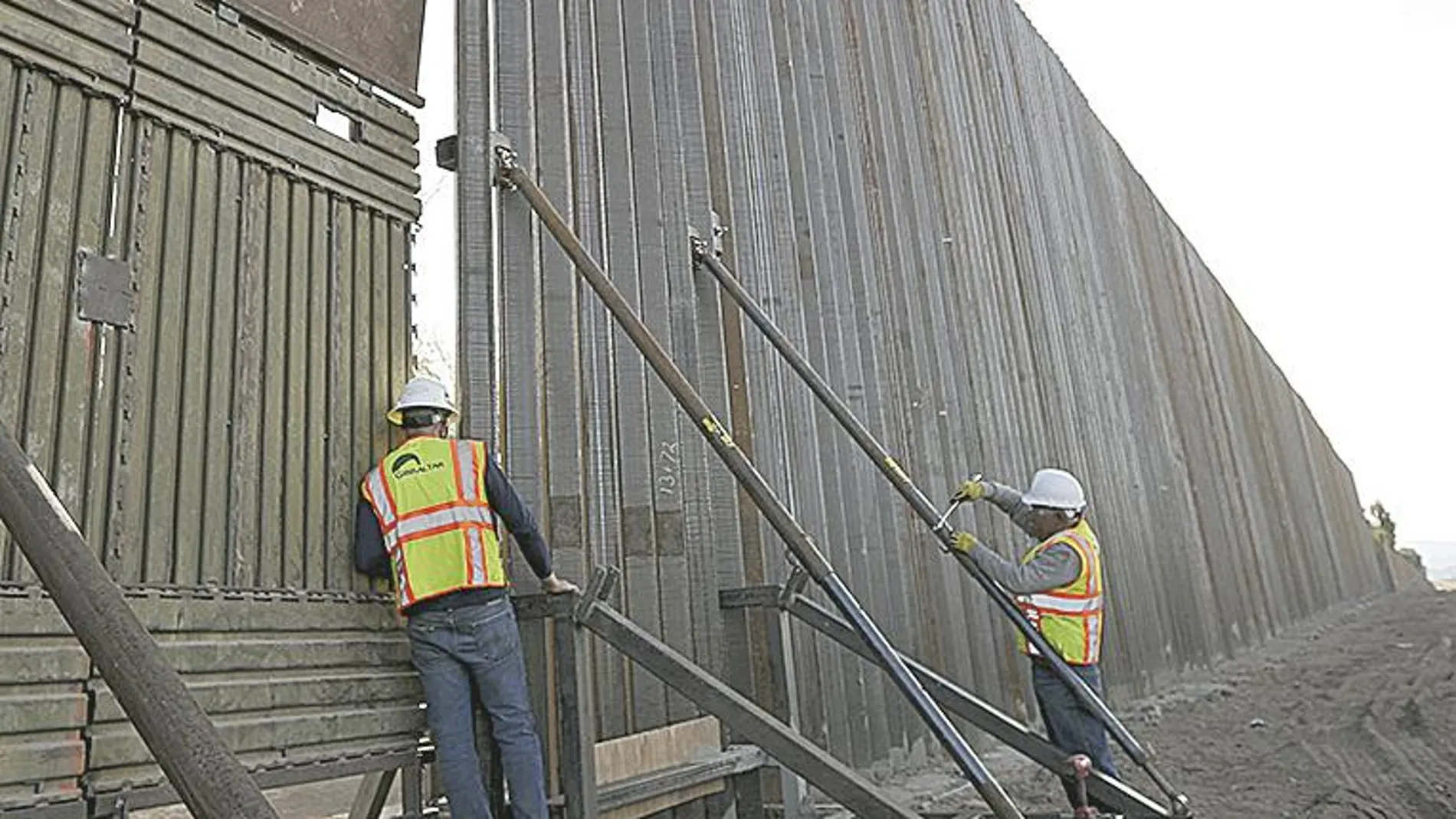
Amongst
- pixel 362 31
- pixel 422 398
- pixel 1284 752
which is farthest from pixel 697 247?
pixel 1284 752

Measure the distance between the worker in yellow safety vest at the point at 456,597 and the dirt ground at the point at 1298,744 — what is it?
2.66m

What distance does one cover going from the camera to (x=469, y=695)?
3.95 meters

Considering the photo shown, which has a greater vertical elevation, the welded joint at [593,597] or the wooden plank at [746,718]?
the welded joint at [593,597]

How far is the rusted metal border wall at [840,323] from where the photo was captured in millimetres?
5289

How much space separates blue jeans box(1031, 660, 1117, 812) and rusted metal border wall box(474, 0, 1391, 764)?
127 centimetres

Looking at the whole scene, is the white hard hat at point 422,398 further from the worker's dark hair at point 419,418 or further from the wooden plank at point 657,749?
the wooden plank at point 657,749

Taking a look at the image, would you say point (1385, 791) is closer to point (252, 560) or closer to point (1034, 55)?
point (252, 560)

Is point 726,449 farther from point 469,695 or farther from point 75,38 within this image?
point 75,38

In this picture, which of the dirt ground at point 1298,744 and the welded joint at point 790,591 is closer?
the welded joint at point 790,591

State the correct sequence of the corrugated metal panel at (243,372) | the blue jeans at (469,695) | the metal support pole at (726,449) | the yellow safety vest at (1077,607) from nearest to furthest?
the corrugated metal panel at (243,372), the blue jeans at (469,695), the metal support pole at (726,449), the yellow safety vest at (1077,607)

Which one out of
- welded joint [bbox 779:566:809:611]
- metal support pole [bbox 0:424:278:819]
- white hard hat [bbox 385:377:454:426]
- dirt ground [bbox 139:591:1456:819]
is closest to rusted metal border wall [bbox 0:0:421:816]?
white hard hat [bbox 385:377:454:426]

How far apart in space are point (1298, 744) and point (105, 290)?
8.96m

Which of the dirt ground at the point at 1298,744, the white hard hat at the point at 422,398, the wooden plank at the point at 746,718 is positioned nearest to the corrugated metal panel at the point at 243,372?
the white hard hat at the point at 422,398

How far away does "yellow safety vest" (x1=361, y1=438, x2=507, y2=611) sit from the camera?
3906 mm
